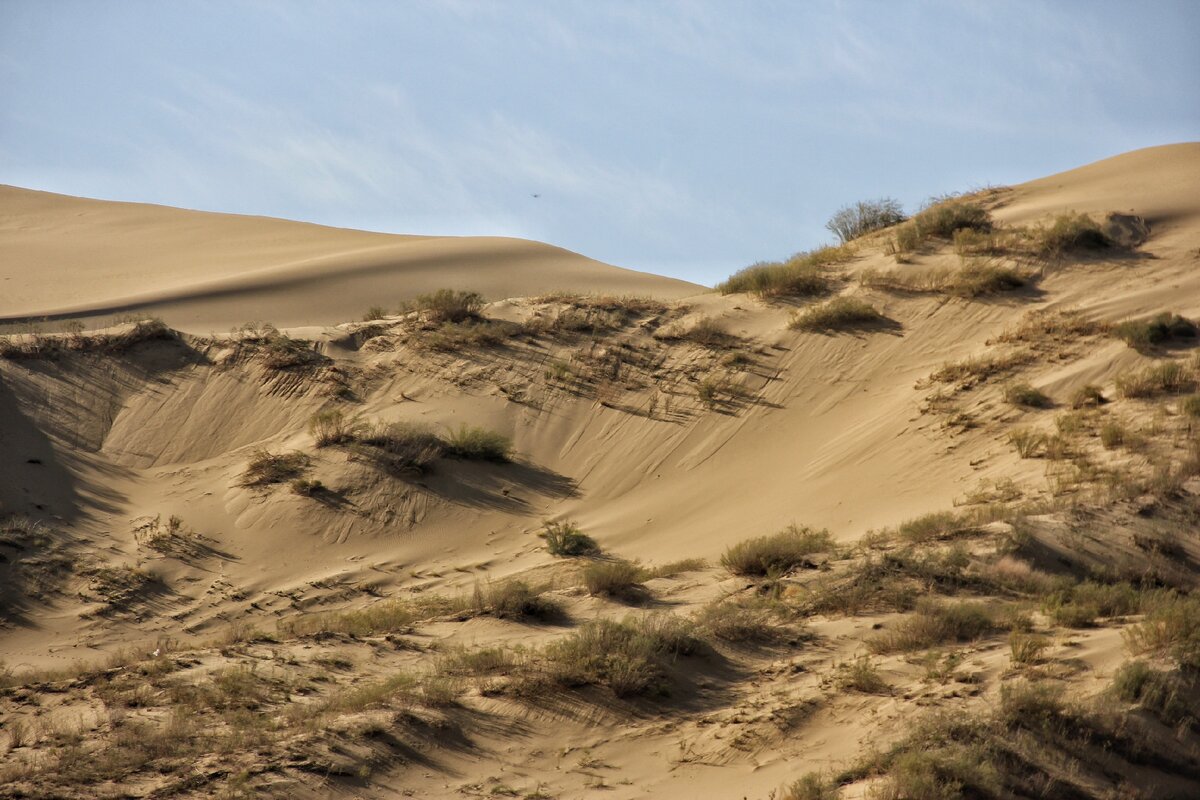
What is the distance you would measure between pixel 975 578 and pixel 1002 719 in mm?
2996

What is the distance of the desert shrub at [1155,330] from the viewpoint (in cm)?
1477

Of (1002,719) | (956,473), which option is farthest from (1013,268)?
(1002,719)

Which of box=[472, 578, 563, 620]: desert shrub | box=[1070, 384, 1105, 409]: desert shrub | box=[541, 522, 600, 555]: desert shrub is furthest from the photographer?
box=[1070, 384, 1105, 409]: desert shrub

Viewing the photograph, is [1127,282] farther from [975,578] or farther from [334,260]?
[334,260]

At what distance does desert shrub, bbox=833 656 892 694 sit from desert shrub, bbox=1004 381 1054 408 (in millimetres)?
6874

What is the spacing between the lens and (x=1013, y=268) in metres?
17.9

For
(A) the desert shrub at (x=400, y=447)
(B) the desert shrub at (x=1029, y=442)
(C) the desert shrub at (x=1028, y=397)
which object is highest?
(C) the desert shrub at (x=1028, y=397)

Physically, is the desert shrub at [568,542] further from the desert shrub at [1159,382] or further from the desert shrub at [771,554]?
the desert shrub at [1159,382]

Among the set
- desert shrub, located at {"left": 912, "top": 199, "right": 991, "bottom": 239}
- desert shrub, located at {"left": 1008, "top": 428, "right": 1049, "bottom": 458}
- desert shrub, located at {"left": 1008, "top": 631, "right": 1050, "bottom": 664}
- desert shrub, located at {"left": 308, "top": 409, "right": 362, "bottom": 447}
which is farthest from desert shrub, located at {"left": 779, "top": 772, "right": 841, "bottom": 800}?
desert shrub, located at {"left": 912, "top": 199, "right": 991, "bottom": 239}

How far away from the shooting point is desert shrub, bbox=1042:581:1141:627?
30.3 ft

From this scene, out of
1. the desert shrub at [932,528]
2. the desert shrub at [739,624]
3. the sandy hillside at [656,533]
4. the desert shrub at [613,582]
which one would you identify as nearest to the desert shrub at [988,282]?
the sandy hillside at [656,533]

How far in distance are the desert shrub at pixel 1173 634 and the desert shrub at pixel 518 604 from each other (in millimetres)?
5071

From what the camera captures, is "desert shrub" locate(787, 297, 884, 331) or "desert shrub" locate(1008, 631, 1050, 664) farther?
"desert shrub" locate(787, 297, 884, 331)

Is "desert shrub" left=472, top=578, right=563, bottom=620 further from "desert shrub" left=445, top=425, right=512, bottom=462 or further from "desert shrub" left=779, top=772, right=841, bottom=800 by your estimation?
"desert shrub" left=445, top=425, right=512, bottom=462
